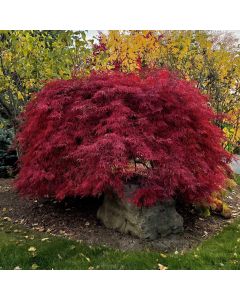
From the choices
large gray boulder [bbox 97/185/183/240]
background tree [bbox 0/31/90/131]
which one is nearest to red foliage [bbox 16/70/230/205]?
large gray boulder [bbox 97/185/183/240]

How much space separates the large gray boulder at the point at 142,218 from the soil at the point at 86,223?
0.08 meters

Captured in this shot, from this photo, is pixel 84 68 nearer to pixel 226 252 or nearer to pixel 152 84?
pixel 152 84

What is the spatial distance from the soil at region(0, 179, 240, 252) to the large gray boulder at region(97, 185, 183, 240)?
0.28ft

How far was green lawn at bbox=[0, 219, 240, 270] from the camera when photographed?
181 inches

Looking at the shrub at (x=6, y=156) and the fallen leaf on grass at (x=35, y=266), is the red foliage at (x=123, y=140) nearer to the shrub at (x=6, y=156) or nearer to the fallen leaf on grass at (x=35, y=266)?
the fallen leaf on grass at (x=35, y=266)

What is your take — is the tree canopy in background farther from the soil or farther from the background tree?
the soil

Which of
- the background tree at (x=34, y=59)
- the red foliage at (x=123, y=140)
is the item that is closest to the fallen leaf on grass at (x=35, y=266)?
the red foliage at (x=123, y=140)

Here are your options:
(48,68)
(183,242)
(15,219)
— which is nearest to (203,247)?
(183,242)

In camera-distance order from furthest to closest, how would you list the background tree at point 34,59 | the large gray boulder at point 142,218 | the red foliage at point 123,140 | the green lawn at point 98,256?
the background tree at point 34,59 < the large gray boulder at point 142,218 < the red foliage at point 123,140 < the green lawn at point 98,256

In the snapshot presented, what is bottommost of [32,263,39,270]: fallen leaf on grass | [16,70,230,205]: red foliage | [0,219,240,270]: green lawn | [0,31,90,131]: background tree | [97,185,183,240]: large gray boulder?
[32,263,39,270]: fallen leaf on grass

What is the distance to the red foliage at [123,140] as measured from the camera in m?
5.00

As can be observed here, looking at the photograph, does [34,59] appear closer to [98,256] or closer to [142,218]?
[142,218]

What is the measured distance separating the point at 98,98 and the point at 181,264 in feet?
7.38

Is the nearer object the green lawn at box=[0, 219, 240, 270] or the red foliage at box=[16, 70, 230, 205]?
the green lawn at box=[0, 219, 240, 270]
